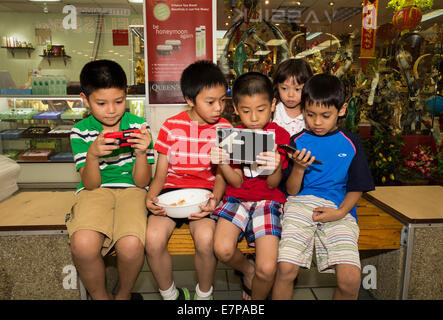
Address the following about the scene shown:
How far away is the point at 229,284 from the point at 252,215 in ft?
2.83

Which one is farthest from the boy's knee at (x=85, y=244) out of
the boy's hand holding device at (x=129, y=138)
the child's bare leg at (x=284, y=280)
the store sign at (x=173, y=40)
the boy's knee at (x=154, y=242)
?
the store sign at (x=173, y=40)

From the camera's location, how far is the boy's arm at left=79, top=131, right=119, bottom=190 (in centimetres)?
162

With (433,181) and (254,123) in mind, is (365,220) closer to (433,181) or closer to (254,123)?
(254,123)

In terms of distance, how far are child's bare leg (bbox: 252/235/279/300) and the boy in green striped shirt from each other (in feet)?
1.86

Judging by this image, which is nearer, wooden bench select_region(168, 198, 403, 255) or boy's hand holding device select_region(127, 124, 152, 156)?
boy's hand holding device select_region(127, 124, 152, 156)

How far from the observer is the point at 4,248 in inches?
67.6

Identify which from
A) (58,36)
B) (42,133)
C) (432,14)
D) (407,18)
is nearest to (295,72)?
(407,18)

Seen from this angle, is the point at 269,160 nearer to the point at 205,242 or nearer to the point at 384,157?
the point at 205,242

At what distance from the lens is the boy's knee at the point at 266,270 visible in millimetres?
1475

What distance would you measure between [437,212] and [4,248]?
7.91 feet

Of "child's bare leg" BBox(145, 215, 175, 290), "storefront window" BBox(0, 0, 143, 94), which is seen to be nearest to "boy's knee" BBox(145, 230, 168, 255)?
"child's bare leg" BBox(145, 215, 175, 290)

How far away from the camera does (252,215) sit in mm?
1667

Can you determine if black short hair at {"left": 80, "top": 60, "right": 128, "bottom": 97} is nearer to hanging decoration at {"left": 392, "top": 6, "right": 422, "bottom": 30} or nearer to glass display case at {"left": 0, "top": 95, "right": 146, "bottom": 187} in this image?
glass display case at {"left": 0, "top": 95, "right": 146, "bottom": 187}
